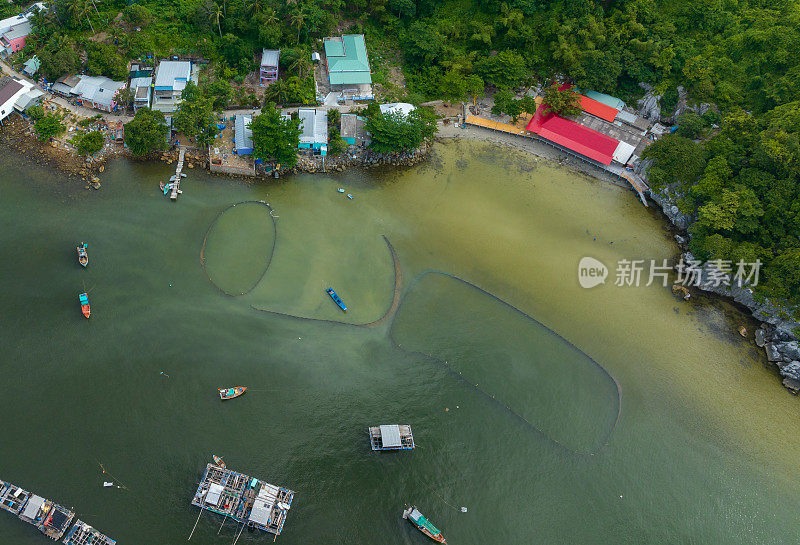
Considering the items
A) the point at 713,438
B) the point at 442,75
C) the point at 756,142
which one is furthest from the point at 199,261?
the point at 756,142

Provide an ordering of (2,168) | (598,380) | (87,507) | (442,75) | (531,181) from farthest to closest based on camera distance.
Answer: (442,75) → (531,181) → (2,168) → (598,380) → (87,507)

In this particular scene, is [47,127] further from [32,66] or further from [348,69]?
[348,69]

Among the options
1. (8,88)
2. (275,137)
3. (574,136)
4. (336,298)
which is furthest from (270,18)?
(574,136)

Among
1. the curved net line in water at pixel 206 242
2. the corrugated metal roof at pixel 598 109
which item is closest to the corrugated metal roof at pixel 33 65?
the curved net line in water at pixel 206 242

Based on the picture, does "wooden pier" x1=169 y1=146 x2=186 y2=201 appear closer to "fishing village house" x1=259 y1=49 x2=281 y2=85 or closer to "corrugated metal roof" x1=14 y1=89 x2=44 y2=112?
"fishing village house" x1=259 y1=49 x2=281 y2=85

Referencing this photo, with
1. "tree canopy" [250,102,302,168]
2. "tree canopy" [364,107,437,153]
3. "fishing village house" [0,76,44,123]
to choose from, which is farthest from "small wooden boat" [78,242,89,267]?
"tree canopy" [364,107,437,153]

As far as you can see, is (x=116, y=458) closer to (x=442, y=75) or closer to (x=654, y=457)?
(x=654, y=457)
